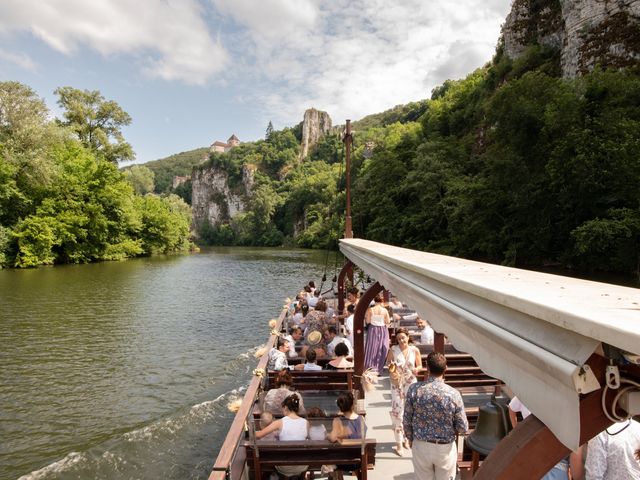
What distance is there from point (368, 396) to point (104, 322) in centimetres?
1330

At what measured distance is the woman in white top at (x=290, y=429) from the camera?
4551mm

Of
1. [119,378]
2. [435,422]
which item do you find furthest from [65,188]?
[435,422]

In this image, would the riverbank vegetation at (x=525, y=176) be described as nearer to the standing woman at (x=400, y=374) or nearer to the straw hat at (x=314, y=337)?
the straw hat at (x=314, y=337)

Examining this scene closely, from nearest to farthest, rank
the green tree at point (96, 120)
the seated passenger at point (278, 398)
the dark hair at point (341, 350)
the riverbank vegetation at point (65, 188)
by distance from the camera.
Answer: the seated passenger at point (278, 398) → the dark hair at point (341, 350) → the riverbank vegetation at point (65, 188) → the green tree at point (96, 120)

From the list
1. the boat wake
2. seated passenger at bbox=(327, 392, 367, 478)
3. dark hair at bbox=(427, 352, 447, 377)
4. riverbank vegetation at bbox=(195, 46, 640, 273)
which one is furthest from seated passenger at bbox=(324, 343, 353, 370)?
riverbank vegetation at bbox=(195, 46, 640, 273)

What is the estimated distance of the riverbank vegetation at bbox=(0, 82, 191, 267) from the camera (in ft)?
111

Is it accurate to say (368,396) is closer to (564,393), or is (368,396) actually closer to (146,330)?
(564,393)

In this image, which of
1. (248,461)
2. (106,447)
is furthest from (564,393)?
(106,447)

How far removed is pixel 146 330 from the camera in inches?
632

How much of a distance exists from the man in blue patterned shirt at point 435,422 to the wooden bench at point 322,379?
3.21 m

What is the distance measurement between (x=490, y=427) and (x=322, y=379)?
4951 mm

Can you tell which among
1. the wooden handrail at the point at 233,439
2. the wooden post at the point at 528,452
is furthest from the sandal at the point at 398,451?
the wooden post at the point at 528,452

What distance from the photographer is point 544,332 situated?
4.67 ft

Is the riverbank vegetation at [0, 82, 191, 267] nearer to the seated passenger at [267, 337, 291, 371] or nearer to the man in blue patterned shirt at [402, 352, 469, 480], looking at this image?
the seated passenger at [267, 337, 291, 371]
